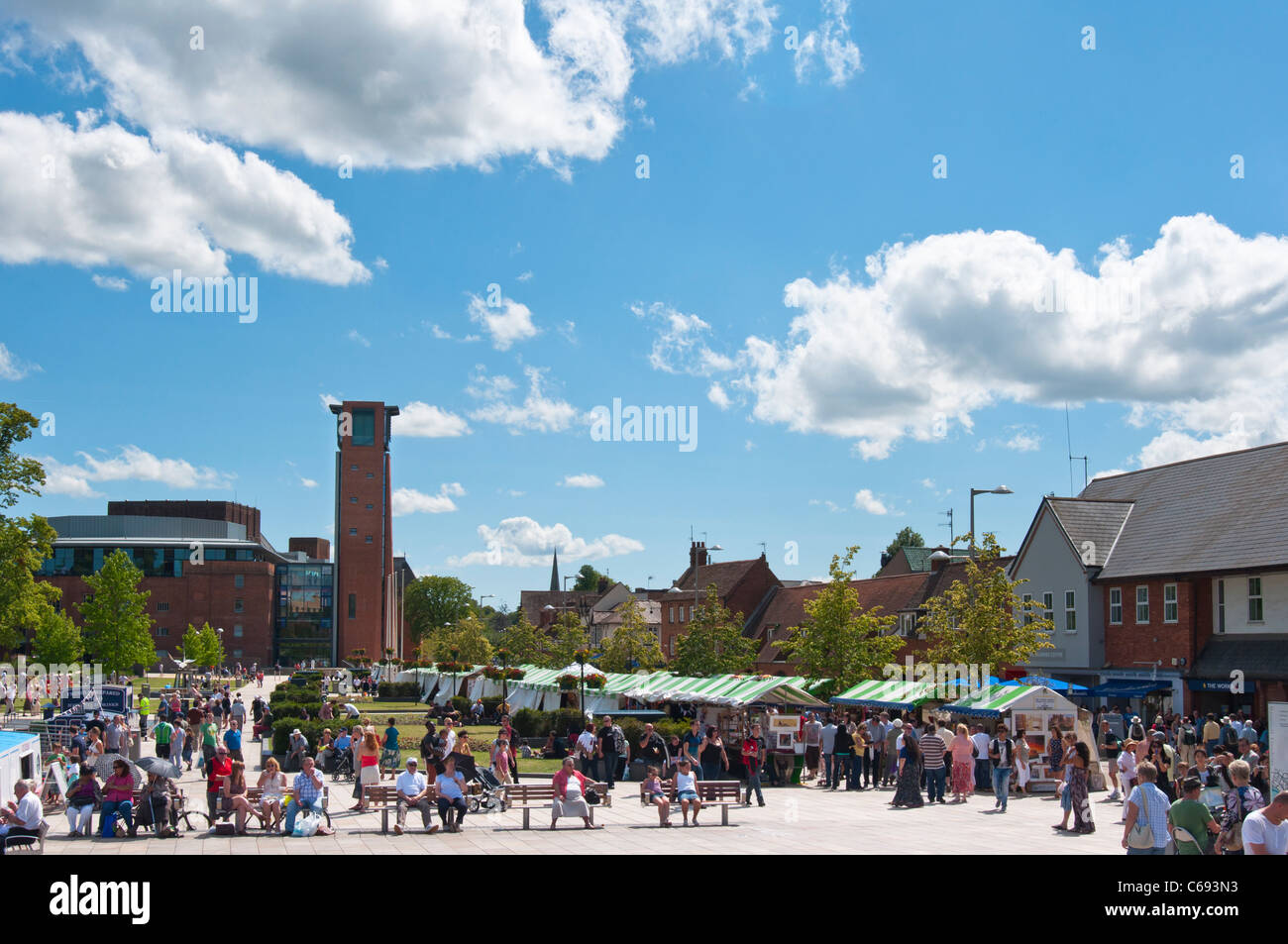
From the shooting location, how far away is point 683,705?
43.3 meters

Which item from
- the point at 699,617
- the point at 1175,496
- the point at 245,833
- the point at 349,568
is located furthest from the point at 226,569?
the point at 245,833

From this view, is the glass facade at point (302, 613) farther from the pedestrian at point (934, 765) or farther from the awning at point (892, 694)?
the pedestrian at point (934, 765)

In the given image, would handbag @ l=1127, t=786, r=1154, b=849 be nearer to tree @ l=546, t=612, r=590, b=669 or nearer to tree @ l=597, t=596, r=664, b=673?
tree @ l=597, t=596, r=664, b=673

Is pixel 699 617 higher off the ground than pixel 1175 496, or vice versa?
pixel 1175 496

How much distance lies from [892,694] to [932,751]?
8.29 m

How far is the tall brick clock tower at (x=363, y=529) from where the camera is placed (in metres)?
125

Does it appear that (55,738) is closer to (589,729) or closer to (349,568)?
(589,729)

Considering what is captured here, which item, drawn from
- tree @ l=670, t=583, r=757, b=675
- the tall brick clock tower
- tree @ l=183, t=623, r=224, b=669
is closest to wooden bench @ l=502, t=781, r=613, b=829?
tree @ l=670, t=583, r=757, b=675

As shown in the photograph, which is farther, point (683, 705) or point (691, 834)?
point (683, 705)

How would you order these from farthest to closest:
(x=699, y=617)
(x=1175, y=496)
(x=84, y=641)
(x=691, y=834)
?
(x=84, y=641) → (x=699, y=617) → (x=1175, y=496) → (x=691, y=834)

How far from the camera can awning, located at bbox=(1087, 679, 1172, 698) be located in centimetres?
3609
